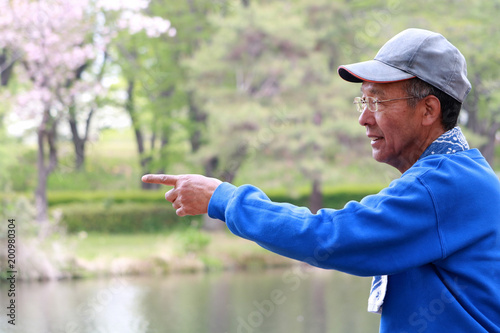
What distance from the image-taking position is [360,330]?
21.3 ft

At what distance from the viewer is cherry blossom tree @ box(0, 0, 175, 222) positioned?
484 inches

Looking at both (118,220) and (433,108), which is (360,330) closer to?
(433,108)

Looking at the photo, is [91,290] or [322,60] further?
[322,60]

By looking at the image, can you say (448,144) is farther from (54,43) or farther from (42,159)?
(42,159)

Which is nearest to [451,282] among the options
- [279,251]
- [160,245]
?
[279,251]

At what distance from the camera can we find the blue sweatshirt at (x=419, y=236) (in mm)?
1095

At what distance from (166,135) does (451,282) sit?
16066mm

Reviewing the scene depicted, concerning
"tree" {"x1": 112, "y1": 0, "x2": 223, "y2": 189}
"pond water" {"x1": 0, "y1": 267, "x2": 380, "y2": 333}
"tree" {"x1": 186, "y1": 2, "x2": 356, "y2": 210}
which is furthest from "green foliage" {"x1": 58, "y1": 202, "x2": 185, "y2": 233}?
"pond water" {"x1": 0, "y1": 267, "x2": 380, "y2": 333}

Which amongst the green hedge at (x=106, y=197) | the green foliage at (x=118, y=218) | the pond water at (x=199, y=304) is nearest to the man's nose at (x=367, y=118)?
the pond water at (x=199, y=304)

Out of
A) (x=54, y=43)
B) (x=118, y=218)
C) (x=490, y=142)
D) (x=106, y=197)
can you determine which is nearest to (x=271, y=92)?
(x=54, y=43)

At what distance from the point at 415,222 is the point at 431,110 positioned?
0.30 meters

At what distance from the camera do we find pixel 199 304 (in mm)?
7961

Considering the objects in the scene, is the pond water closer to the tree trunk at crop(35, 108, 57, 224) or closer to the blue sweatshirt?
the tree trunk at crop(35, 108, 57, 224)

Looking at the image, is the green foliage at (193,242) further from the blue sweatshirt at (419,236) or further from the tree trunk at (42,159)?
the blue sweatshirt at (419,236)
